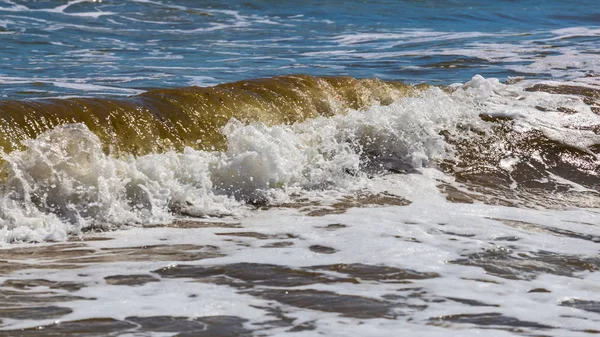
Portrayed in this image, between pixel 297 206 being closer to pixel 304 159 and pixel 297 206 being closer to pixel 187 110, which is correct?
pixel 304 159

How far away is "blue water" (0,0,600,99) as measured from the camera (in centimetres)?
1187

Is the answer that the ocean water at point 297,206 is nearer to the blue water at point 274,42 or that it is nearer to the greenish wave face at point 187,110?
the greenish wave face at point 187,110

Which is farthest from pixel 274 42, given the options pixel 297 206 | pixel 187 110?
pixel 297 206

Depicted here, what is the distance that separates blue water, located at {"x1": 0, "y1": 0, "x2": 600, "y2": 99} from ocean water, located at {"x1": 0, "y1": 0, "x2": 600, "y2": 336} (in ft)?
0.89

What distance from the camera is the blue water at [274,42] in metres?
11.9

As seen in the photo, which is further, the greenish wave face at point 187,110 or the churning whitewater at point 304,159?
the greenish wave face at point 187,110

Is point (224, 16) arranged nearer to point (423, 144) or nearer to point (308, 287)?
point (423, 144)

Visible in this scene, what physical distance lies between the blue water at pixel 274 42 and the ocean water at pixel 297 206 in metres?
0.27

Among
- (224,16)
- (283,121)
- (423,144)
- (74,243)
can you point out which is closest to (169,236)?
(74,243)

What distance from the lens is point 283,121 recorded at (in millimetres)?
7566

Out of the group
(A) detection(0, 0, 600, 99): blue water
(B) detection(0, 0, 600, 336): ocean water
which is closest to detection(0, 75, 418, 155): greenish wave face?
(B) detection(0, 0, 600, 336): ocean water

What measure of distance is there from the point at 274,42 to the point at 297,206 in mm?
10417

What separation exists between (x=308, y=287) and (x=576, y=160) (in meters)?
4.23

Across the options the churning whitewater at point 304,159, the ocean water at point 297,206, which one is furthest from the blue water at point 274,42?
the churning whitewater at point 304,159
